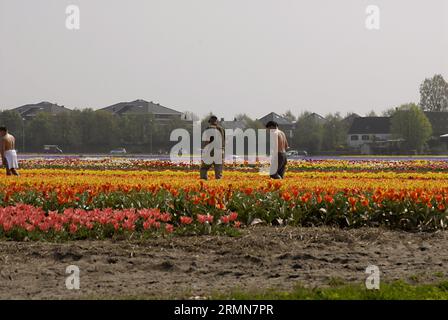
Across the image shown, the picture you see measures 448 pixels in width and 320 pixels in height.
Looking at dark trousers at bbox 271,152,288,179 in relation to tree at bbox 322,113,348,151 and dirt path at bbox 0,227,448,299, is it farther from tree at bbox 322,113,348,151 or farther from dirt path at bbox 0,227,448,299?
tree at bbox 322,113,348,151

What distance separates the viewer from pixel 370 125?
108750mm

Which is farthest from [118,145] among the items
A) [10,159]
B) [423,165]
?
[10,159]

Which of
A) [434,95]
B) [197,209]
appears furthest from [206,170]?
[434,95]

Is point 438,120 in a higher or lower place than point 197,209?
higher

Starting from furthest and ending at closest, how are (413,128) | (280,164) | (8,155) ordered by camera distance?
(413,128) → (8,155) → (280,164)

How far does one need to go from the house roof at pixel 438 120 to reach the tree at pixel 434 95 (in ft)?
11.7

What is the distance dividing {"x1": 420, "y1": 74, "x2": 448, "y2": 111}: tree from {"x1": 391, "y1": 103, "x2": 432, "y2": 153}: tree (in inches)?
1193

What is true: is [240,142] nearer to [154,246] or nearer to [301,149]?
[301,149]

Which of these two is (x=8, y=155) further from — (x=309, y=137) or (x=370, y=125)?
(x=370, y=125)

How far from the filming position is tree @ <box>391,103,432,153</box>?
76.8 metres

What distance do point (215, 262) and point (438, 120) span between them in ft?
339

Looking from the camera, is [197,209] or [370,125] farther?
[370,125]

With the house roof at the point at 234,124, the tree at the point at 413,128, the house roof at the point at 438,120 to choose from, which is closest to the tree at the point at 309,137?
the tree at the point at 413,128

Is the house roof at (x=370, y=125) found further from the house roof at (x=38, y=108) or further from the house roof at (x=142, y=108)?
the house roof at (x=38, y=108)
